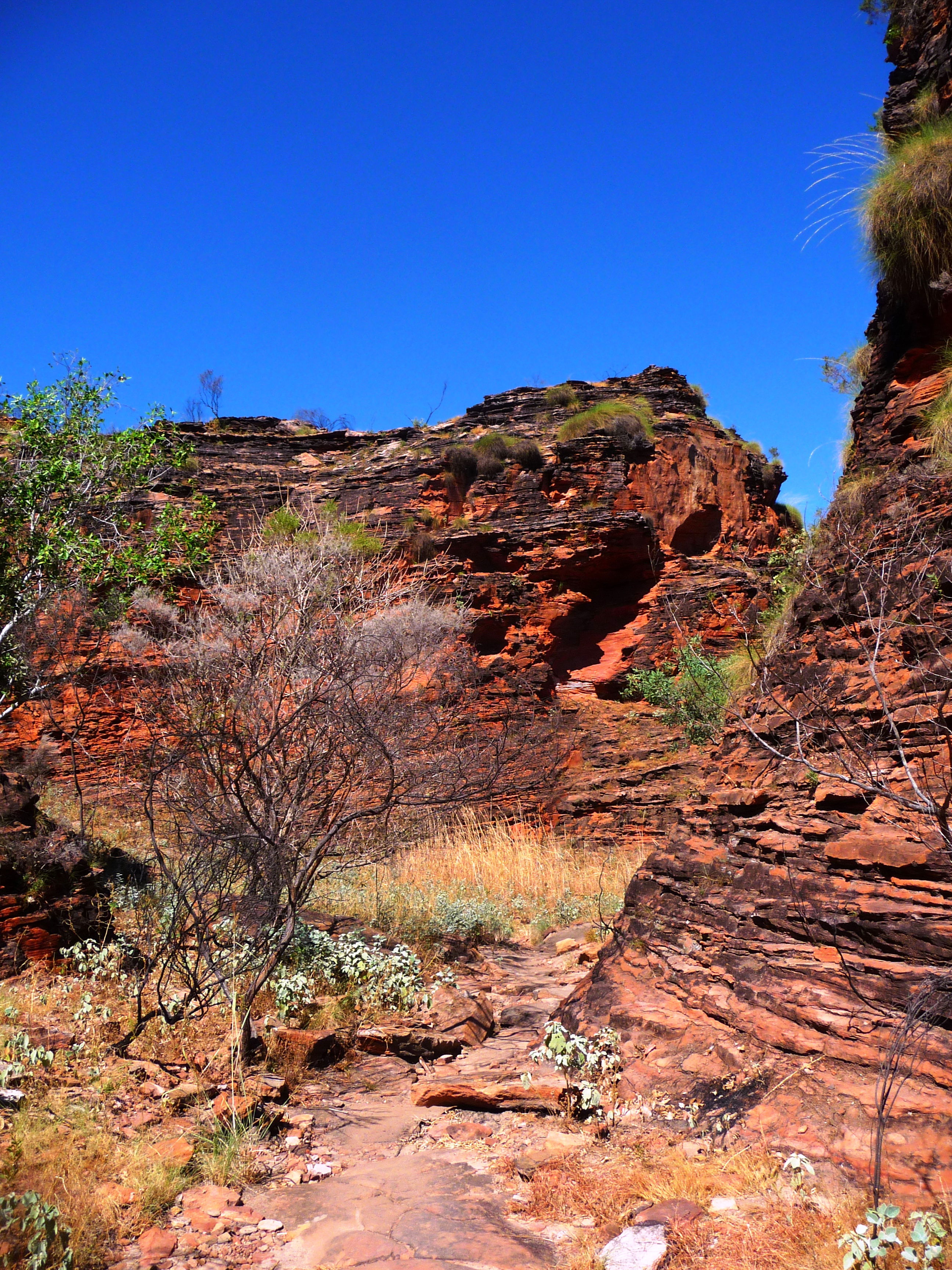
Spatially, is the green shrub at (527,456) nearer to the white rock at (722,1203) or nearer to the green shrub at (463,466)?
the green shrub at (463,466)

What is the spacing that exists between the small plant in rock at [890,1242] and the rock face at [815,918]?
0.44 meters

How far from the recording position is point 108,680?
14.0m

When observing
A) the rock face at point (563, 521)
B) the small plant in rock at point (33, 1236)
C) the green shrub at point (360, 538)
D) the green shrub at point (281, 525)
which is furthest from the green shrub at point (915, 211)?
the green shrub at point (281, 525)

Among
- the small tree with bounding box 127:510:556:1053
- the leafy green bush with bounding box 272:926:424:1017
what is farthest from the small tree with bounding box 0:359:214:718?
the leafy green bush with bounding box 272:926:424:1017

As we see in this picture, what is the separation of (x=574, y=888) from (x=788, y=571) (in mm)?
4852

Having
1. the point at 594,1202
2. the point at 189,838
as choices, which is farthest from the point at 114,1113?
the point at 189,838

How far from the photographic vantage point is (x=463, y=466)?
18984mm

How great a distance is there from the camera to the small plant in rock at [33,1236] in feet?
8.27

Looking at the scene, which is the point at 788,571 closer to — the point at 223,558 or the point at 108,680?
the point at 108,680

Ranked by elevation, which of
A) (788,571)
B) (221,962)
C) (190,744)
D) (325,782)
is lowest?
(221,962)

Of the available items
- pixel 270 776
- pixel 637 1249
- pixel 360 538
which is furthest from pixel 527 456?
pixel 637 1249

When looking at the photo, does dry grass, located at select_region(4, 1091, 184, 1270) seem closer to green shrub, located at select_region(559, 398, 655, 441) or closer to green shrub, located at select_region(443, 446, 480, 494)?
green shrub, located at select_region(443, 446, 480, 494)

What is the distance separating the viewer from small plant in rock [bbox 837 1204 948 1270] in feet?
7.00

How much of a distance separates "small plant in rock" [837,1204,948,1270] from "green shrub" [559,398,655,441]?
1735 cm
